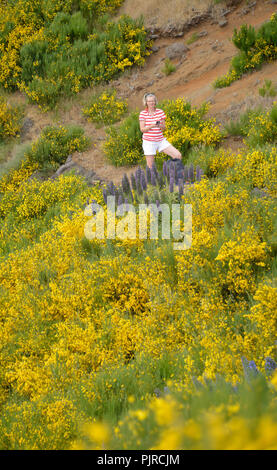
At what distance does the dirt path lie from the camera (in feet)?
32.5

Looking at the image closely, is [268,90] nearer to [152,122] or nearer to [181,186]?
[152,122]

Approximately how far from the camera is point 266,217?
3.84 metres

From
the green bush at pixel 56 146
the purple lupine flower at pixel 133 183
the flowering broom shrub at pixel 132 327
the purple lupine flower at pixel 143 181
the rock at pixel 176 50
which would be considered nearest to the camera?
the flowering broom shrub at pixel 132 327

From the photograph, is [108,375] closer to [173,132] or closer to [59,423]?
[59,423]

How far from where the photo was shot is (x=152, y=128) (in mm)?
6520

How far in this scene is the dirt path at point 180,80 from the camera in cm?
990

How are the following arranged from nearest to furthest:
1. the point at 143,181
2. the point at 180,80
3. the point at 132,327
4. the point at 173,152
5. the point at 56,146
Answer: the point at 132,327, the point at 143,181, the point at 173,152, the point at 56,146, the point at 180,80

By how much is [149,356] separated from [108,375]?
0.33 meters

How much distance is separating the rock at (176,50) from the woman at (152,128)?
21.9 feet

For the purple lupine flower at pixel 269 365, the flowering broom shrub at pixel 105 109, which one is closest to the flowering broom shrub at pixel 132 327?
the purple lupine flower at pixel 269 365

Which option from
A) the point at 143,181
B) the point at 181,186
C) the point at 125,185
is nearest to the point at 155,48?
the point at 125,185

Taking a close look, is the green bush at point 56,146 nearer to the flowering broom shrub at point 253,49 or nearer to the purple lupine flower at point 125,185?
the flowering broom shrub at point 253,49

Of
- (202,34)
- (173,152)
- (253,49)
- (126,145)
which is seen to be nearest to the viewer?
Result: (173,152)

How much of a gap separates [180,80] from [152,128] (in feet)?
19.4
